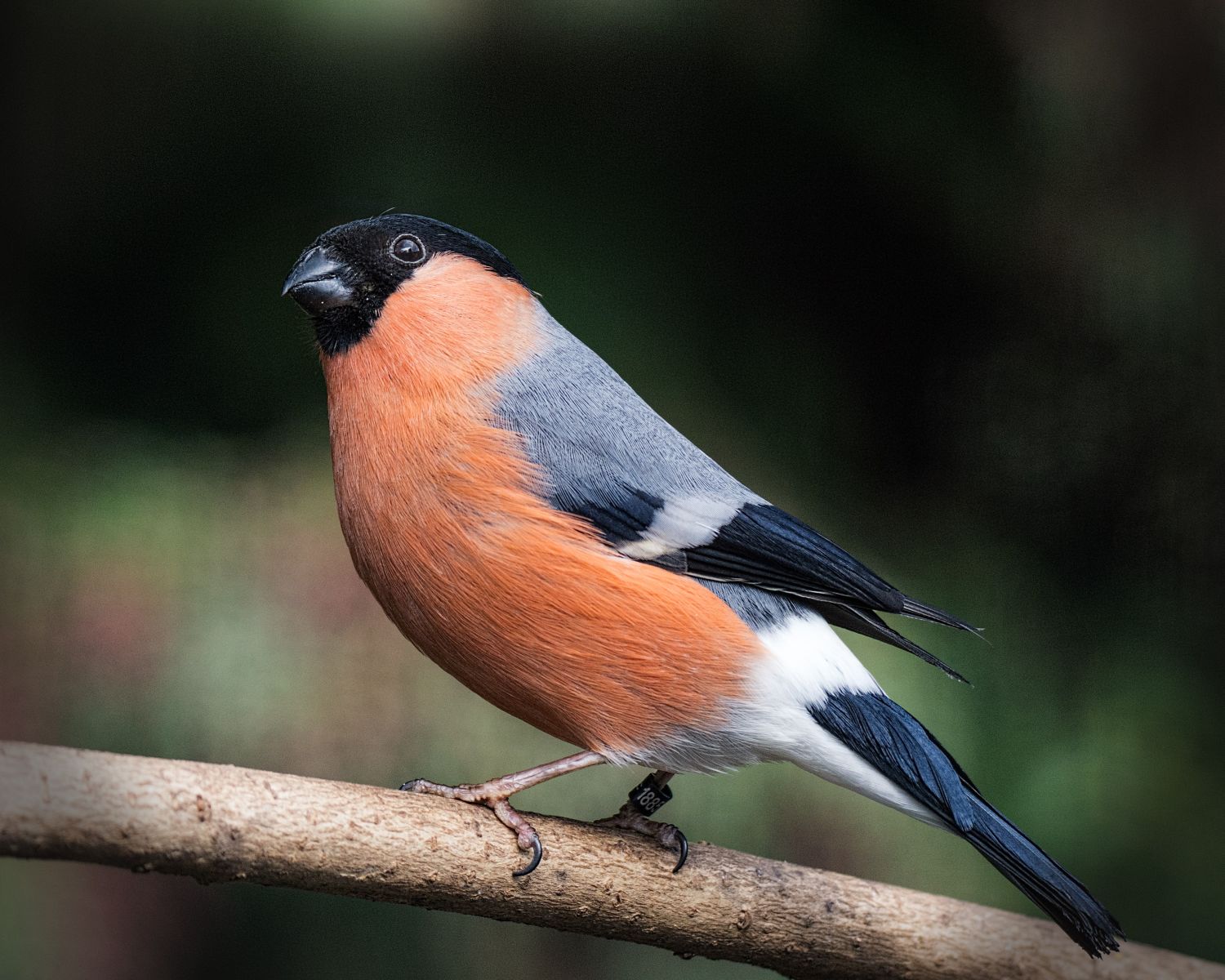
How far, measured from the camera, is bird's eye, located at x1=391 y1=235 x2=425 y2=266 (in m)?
1.76

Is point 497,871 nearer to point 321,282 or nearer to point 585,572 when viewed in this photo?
point 585,572

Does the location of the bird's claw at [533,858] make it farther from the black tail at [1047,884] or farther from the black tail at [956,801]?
the black tail at [1047,884]

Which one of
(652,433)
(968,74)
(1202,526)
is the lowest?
(652,433)

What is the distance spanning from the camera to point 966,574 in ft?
7.89

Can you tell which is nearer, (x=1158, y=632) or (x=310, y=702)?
(x=310, y=702)

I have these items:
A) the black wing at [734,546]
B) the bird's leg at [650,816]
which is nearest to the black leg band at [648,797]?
the bird's leg at [650,816]

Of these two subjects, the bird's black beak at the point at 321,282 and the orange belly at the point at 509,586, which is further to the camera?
the bird's black beak at the point at 321,282

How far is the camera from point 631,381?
7.70ft

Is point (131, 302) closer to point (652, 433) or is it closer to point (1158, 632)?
point (652, 433)

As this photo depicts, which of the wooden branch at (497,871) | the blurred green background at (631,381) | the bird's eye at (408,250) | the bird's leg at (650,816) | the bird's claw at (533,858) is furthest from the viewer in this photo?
the blurred green background at (631,381)

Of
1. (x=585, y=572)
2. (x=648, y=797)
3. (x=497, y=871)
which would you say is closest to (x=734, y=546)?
(x=585, y=572)

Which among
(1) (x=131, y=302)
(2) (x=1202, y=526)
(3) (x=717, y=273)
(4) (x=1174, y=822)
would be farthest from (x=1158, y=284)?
(1) (x=131, y=302)

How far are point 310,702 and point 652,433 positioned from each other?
81cm

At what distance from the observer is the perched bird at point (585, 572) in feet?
5.18
